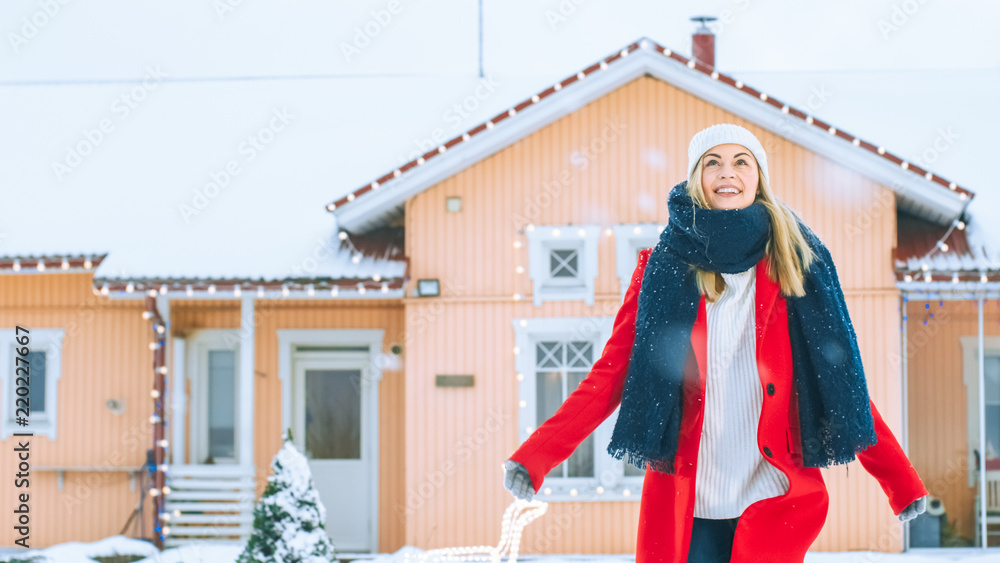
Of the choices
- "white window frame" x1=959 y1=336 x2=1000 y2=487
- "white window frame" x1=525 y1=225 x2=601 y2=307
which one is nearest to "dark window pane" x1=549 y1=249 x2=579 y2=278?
"white window frame" x1=525 y1=225 x2=601 y2=307

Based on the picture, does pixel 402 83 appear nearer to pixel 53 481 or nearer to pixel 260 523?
pixel 53 481

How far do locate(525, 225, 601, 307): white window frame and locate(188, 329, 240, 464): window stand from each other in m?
3.27

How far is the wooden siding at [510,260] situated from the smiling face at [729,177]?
564 centimetres

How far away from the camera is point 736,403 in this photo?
90.5 inches

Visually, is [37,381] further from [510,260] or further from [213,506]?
[510,260]

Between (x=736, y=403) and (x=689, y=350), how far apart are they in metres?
0.18

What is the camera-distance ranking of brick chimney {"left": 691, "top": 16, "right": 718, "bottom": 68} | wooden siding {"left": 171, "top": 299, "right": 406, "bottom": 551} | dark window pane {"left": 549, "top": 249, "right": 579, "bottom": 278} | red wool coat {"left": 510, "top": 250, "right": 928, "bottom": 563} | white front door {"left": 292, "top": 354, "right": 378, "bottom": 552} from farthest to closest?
brick chimney {"left": 691, "top": 16, "right": 718, "bottom": 68} → white front door {"left": 292, "top": 354, "right": 378, "bottom": 552} → wooden siding {"left": 171, "top": 299, "right": 406, "bottom": 551} → dark window pane {"left": 549, "top": 249, "right": 579, "bottom": 278} → red wool coat {"left": 510, "top": 250, "right": 928, "bottom": 563}

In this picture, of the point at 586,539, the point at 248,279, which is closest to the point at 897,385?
the point at 586,539

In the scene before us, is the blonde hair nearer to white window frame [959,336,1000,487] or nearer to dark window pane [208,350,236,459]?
dark window pane [208,350,236,459]

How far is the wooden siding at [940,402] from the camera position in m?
9.28

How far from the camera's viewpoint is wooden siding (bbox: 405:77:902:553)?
8.07m

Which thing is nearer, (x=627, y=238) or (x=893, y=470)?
(x=893, y=470)

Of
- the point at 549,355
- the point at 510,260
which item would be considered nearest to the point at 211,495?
the point at 549,355

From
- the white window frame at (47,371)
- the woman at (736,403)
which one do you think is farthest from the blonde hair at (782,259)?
the white window frame at (47,371)
